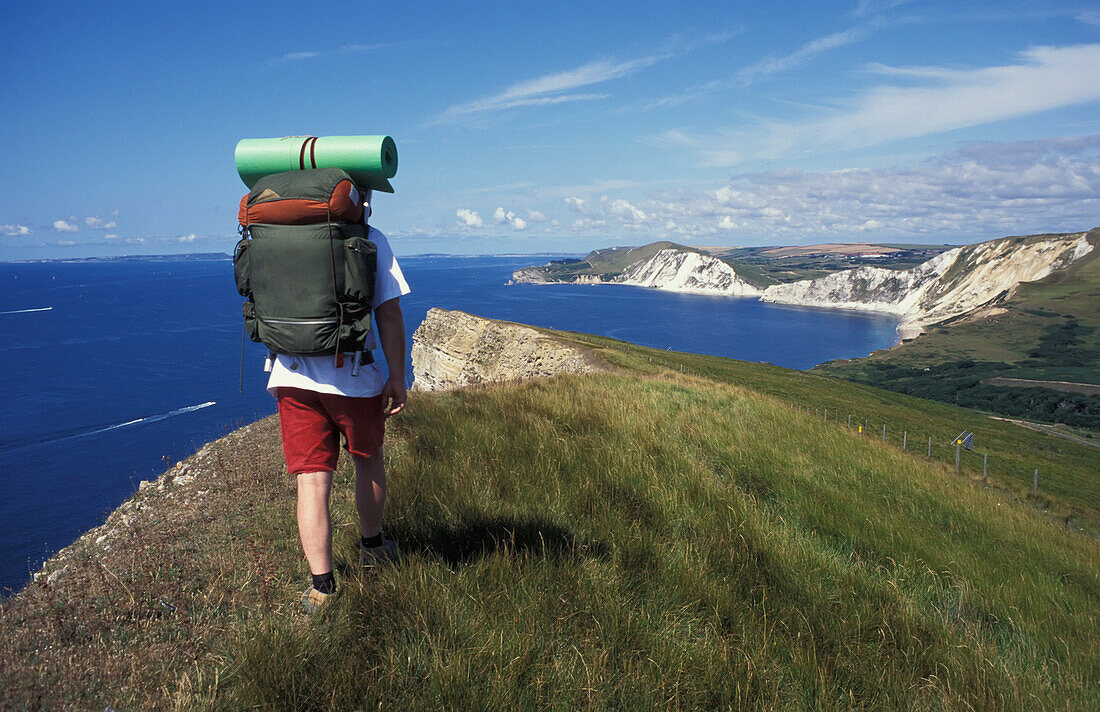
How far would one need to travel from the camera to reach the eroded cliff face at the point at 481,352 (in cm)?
3111

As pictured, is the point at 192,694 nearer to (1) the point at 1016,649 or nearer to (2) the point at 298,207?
(2) the point at 298,207

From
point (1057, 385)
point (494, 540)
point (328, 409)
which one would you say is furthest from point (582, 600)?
point (1057, 385)

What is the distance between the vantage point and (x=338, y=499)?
4.26 meters

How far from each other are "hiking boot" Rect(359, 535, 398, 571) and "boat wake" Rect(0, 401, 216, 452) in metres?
61.2

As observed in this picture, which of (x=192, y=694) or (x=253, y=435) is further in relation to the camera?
(x=253, y=435)

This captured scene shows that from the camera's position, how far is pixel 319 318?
2.57 metres

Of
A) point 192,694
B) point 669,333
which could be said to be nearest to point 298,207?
point 192,694

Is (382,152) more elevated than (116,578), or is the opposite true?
(382,152)

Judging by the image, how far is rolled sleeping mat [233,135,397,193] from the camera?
276 cm

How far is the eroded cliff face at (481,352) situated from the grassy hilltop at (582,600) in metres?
21.5

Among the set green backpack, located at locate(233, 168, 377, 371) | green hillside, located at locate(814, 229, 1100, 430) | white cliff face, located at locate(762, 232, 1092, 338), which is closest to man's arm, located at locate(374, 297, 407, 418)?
green backpack, located at locate(233, 168, 377, 371)

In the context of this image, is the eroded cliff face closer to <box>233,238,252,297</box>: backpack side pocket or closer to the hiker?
the hiker

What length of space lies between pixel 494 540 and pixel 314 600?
0.91 metres

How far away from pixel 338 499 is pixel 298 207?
2.49 m
